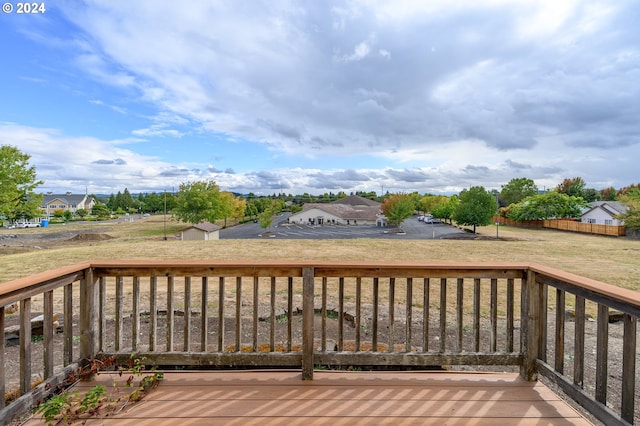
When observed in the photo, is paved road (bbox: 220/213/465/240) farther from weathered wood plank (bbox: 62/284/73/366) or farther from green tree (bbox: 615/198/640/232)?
weathered wood plank (bbox: 62/284/73/366)

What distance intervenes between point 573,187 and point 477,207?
35427 millimetres

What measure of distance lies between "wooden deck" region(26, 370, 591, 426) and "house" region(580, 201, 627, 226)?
39.6 meters

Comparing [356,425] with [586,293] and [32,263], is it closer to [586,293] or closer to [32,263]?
[586,293]

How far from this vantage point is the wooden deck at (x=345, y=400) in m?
1.76

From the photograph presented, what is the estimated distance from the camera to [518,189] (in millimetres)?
56031

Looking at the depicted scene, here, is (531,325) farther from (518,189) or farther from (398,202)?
(518,189)

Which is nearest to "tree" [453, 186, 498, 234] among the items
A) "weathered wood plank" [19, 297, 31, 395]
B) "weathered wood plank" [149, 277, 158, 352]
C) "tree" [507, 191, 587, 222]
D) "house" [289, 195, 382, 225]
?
"tree" [507, 191, 587, 222]

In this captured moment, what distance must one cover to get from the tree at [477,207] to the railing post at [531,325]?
28911 millimetres

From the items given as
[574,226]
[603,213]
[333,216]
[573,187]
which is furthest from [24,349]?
[573,187]

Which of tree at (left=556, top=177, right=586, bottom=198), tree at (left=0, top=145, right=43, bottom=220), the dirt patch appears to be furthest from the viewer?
tree at (left=556, top=177, right=586, bottom=198)

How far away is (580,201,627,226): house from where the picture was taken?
30878 mm

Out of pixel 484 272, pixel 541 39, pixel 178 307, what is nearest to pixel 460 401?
pixel 484 272

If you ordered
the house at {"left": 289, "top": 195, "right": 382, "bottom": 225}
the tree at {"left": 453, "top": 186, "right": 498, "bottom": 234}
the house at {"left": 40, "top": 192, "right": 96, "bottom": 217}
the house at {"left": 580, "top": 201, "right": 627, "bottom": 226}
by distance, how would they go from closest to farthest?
the tree at {"left": 453, "top": 186, "right": 498, "bottom": 234} < the house at {"left": 580, "top": 201, "right": 627, "bottom": 226} < the house at {"left": 289, "top": 195, "right": 382, "bottom": 225} < the house at {"left": 40, "top": 192, "right": 96, "bottom": 217}

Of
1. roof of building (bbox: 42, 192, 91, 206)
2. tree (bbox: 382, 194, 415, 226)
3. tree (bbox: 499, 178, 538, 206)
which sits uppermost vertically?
tree (bbox: 499, 178, 538, 206)
